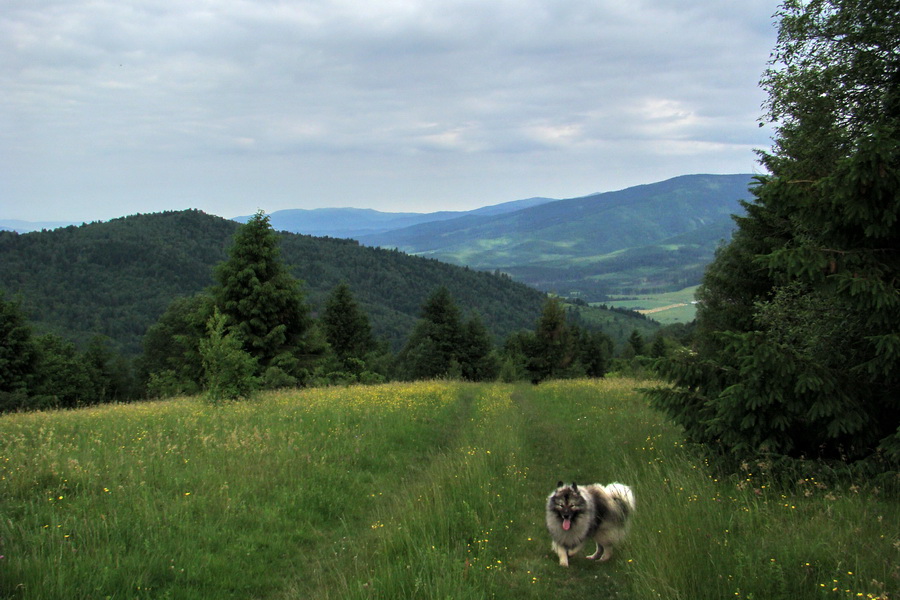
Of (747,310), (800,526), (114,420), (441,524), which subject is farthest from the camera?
(747,310)

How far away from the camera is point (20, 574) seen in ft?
14.1

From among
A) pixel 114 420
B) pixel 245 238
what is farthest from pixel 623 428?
pixel 245 238

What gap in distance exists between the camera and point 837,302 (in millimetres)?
6008

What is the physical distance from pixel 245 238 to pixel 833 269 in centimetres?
2694

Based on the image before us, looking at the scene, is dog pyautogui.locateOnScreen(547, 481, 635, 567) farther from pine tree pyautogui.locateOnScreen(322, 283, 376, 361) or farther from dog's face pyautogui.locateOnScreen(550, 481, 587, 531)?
pine tree pyautogui.locateOnScreen(322, 283, 376, 361)

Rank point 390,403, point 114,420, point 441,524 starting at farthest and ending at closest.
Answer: point 390,403 → point 114,420 → point 441,524

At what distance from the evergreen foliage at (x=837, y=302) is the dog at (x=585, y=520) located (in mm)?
1700

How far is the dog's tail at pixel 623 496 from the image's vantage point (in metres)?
5.96

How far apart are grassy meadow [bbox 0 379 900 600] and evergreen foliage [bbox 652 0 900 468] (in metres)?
0.65

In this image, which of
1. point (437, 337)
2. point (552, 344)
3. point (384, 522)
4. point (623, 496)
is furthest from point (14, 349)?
point (623, 496)

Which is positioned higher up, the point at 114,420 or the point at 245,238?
the point at 245,238

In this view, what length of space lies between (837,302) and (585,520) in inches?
155

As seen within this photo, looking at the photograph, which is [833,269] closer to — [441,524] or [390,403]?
[441,524]

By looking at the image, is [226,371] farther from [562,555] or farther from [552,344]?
[552,344]
